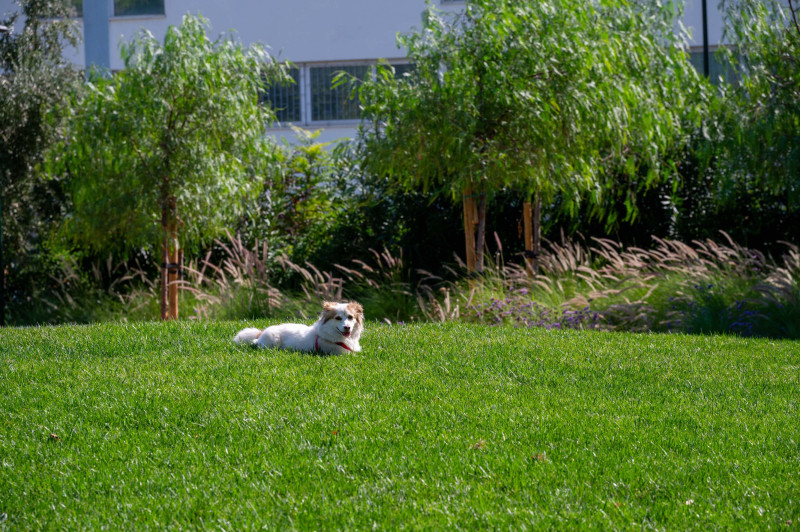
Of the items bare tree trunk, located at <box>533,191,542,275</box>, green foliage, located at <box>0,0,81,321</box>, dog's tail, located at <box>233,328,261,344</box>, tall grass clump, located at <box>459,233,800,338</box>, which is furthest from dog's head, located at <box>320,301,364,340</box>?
green foliage, located at <box>0,0,81,321</box>

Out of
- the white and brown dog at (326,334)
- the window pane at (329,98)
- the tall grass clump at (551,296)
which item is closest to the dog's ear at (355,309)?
the white and brown dog at (326,334)

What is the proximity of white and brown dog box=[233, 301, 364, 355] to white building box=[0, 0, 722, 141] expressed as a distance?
15592mm

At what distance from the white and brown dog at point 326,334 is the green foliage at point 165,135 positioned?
448 cm

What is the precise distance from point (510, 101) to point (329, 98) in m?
13.3

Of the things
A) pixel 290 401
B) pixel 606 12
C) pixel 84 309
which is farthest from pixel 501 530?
pixel 84 309

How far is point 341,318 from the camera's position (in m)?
7.83

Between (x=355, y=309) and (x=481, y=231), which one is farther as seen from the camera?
(x=481, y=231)

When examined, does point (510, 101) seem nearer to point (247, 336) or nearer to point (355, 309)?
point (355, 309)

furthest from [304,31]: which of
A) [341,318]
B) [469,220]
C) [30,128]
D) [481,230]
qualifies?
[341,318]

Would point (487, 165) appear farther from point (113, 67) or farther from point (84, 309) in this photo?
point (113, 67)

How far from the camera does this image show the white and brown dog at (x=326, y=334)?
7.84 metres

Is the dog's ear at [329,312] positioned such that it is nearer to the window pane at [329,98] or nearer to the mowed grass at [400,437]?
the mowed grass at [400,437]

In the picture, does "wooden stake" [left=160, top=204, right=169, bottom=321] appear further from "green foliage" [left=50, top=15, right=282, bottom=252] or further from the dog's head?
the dog's head

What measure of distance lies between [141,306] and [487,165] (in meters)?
6.49
